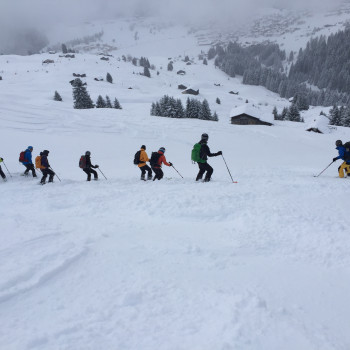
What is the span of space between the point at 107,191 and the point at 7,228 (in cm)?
362

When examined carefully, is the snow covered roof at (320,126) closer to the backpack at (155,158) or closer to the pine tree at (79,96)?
the backpack at (155,158)

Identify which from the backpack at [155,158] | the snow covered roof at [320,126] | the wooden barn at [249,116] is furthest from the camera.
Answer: the wooden barn at [249,116]

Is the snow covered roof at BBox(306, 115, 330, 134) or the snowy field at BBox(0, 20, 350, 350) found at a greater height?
the snowy field at BBox(0, 20, 350, 350)

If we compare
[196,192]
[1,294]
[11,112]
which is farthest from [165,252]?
[11,112]

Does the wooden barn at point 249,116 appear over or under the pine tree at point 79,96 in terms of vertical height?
under

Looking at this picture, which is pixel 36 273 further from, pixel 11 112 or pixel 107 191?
pixel 11 112

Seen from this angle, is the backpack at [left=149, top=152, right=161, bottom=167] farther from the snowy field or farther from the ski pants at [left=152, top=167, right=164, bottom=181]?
the snowy field

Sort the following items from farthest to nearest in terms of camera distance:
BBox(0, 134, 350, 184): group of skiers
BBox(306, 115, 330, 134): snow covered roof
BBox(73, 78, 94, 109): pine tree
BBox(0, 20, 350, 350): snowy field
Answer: BBox(73, 78, 94, 109): pine tree
BBox(306, 115, 330, 134): snow covered roof
BBox(0, 134, 350, 184): group of skiers
BBox(0, 20, 350, 350): snowy field

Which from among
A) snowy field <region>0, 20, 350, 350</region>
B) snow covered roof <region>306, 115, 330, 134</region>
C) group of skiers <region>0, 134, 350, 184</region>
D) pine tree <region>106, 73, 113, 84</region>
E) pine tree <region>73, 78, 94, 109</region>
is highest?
pine tree <region>106, 73, 113, 84</region>

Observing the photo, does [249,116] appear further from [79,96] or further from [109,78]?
[109,78]

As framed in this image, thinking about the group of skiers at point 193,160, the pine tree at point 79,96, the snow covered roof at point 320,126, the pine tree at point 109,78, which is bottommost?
the snow covered roof at point 320,126

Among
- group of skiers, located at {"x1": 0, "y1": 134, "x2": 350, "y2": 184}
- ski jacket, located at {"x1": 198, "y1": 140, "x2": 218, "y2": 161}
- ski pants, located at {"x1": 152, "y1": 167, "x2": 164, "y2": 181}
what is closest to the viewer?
ski jacket, located at {"x1": 198, "y1": 140, "x2": 218, "y2": 161}

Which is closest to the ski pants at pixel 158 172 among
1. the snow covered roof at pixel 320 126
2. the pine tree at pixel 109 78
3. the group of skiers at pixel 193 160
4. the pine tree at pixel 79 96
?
the group of skiers at pixel 193 160

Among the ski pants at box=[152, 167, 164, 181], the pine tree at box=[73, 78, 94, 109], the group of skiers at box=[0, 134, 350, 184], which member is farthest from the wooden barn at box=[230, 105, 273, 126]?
the ski pants at box=[152, 167, 164, 181]
